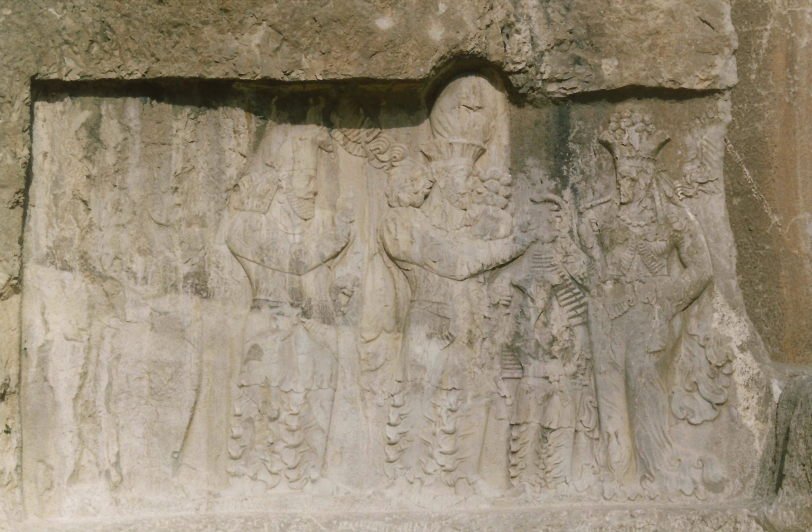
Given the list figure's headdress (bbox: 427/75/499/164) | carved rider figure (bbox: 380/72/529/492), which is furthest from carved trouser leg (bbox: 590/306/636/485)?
figure's headdress (bbox: 427/75/499/164)

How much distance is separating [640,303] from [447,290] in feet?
2.59

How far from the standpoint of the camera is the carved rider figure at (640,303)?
16.9 feet

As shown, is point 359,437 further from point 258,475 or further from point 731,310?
point 731,310

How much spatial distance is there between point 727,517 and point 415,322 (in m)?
1.44

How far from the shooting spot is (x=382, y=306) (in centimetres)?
510

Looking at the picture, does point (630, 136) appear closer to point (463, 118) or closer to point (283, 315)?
point (463, 118)

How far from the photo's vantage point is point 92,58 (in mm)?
4723

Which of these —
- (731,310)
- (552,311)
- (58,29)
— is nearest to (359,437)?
(552,311)

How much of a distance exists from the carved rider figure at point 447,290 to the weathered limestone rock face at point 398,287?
11mm

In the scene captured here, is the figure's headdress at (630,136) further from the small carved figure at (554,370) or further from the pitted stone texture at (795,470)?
the pitted stone texture at (795,470)

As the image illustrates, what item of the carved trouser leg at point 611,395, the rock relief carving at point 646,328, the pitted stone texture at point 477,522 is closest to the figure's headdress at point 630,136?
the rock relief carving at point 646,328

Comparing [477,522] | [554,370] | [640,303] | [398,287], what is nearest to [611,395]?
[554,370]

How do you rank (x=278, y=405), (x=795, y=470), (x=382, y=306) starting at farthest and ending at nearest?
(x=382, y=306)
(x=278, y=405)
(x=795, y=470)

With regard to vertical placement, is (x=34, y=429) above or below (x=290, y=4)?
below
